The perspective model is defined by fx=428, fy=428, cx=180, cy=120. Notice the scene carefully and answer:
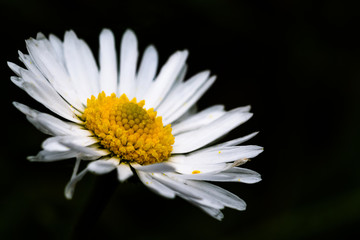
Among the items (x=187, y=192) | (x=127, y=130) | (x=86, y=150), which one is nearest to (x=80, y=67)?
(x=127, y=130)

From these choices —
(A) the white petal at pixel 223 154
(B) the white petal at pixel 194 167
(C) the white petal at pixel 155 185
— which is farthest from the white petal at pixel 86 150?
(A) the white petal at pixel 223 154

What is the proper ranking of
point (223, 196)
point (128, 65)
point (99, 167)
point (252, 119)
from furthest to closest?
point (252, 119), point (128, 65), point (223, 196), point (99, 167)

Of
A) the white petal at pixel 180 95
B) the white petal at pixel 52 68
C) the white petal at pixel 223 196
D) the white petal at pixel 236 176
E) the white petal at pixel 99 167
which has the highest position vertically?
the white petal at pixel 180 95

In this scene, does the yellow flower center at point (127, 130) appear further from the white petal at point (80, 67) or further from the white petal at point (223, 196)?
the white petal at point (223, 196)

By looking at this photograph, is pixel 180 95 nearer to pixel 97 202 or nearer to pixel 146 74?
pixel 146 74

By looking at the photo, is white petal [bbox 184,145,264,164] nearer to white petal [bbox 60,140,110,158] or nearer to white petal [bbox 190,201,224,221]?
white petal [bbox 190,201,224,221]

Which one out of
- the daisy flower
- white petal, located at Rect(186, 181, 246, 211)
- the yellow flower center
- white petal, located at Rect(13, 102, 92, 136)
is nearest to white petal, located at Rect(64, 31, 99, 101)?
the daisy flower

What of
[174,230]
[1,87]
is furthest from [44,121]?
[174,230]
